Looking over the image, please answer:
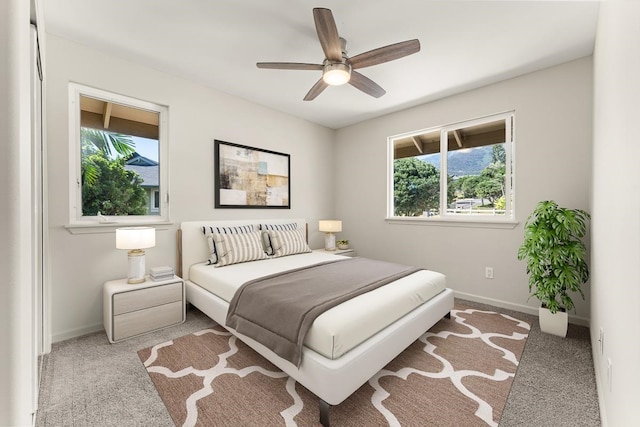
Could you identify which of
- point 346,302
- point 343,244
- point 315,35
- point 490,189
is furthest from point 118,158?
point 490,189

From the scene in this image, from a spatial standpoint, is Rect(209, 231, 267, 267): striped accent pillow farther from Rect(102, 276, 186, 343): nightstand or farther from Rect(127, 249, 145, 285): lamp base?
Rect(127, 249, 145, 285): lamp base

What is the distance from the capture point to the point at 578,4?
2.01 metres

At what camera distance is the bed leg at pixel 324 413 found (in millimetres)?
1483

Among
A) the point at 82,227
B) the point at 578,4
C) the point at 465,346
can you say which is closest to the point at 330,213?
the point at 465,346

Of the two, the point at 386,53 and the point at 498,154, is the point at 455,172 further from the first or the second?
the point at 386,53

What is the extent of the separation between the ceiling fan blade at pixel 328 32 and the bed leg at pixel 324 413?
2290 mm

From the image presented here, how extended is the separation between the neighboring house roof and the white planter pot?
4.18 meters

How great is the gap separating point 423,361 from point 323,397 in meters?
0.99

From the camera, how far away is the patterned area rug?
155 centimetres

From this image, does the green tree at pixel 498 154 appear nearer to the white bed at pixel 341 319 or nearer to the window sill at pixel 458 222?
the window sill at pixel 458 222

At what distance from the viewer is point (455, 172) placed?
3727 mm

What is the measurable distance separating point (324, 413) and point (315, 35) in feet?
9.09

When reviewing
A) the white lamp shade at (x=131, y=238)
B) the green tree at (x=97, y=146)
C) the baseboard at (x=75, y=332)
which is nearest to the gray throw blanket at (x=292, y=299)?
the white lamp shade at (x=131, y=238)
